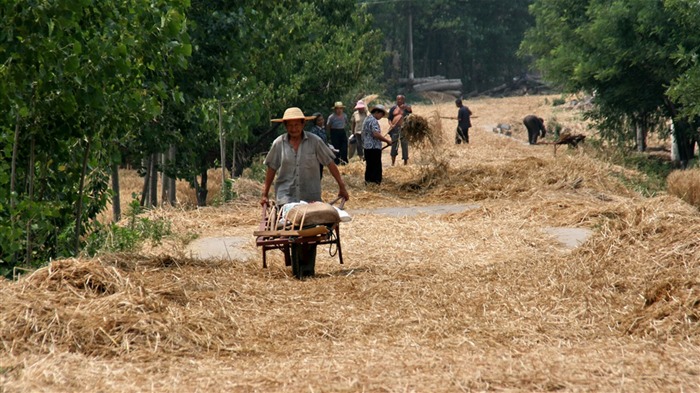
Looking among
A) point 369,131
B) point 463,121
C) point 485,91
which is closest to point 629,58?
point 463,121

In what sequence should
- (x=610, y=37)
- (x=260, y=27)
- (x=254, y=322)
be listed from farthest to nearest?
(x=610, y=37), (x=260, y=27), (x=254, y=322)

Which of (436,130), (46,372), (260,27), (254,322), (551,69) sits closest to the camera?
(46,372)

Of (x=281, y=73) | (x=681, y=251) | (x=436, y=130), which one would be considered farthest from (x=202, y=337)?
(x=281, y=73)

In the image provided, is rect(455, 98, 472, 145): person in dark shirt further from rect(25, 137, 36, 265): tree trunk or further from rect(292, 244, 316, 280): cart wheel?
rect(25, 137, 36, 265): tree trunk

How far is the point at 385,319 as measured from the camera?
9180mm

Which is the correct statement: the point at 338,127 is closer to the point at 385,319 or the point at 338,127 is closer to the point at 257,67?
the point at 257,67

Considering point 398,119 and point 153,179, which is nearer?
point 153,179

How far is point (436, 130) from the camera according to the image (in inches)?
910

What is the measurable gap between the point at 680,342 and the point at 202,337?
3.28m

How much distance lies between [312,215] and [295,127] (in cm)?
121

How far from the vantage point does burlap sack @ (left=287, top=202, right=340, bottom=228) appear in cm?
1102

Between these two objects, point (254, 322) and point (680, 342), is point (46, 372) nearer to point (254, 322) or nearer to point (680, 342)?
point (254, 322)

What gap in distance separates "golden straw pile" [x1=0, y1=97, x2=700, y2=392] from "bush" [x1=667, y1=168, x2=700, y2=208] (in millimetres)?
8246

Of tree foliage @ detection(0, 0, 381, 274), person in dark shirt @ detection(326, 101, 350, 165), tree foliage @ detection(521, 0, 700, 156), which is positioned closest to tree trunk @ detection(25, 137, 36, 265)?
tree foliage @ detection(0, 0, 381, 274)
